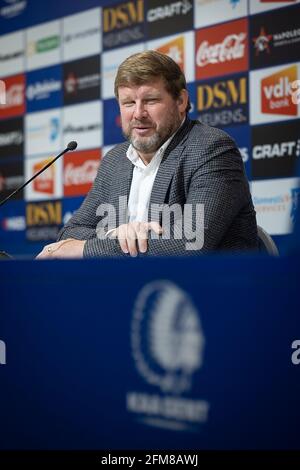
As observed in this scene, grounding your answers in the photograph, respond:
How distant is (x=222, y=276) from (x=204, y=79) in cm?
292

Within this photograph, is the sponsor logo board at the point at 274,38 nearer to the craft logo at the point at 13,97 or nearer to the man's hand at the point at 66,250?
the man's hand at the point at 66,250

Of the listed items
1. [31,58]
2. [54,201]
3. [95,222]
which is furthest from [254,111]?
[31,58]

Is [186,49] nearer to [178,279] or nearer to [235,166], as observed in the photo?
[235,166]

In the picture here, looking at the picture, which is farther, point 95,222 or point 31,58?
point 31,58

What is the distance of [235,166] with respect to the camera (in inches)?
76.1

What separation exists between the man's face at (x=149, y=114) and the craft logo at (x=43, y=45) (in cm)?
237

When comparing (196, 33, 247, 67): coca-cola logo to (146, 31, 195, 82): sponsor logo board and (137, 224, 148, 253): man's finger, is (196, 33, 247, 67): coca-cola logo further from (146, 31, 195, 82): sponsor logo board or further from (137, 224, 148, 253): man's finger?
(137, 224, 148, 253): man's finger

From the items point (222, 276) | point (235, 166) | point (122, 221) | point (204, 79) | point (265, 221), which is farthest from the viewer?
point (204, 79)

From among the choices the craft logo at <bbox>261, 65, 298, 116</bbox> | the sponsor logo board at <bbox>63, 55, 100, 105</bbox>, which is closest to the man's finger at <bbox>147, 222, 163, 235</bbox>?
the craft logo at <bbox>261, 65, 298, 116</bbox>

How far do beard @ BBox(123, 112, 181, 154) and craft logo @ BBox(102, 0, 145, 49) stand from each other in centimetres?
183

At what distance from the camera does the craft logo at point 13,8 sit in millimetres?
4543

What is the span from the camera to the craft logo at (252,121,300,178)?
118 inches

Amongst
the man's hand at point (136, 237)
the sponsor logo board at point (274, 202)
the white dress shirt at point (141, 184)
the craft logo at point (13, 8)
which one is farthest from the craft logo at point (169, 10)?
the man's hand at point (136, 237)

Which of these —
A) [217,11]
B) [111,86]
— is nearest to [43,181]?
[111,86]
